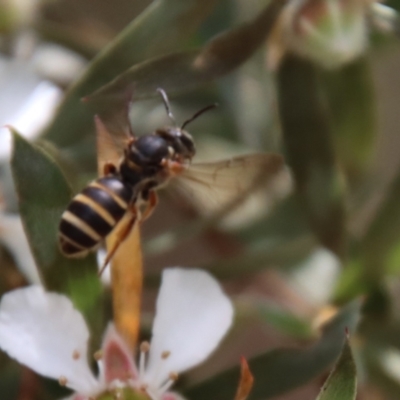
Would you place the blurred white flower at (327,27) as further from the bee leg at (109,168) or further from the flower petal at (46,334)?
the flower petal at (46,334)

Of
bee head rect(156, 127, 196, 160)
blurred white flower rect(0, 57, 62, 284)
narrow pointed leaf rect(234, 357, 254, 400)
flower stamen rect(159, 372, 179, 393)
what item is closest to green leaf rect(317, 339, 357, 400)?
narrow pointed leaf rect(234, 357, 254, 400)

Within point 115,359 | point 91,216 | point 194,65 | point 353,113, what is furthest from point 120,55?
point 353,113

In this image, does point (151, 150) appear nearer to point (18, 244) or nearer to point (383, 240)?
point (18, 244)

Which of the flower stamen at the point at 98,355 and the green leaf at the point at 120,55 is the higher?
the green leaf at the point at 120,55

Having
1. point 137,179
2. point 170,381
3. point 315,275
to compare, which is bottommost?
point 315,275

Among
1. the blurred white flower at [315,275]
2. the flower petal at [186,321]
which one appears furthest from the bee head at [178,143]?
the blurred white flower at [315,275]

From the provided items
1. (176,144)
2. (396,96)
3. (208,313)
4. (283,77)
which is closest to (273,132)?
(283,77)
